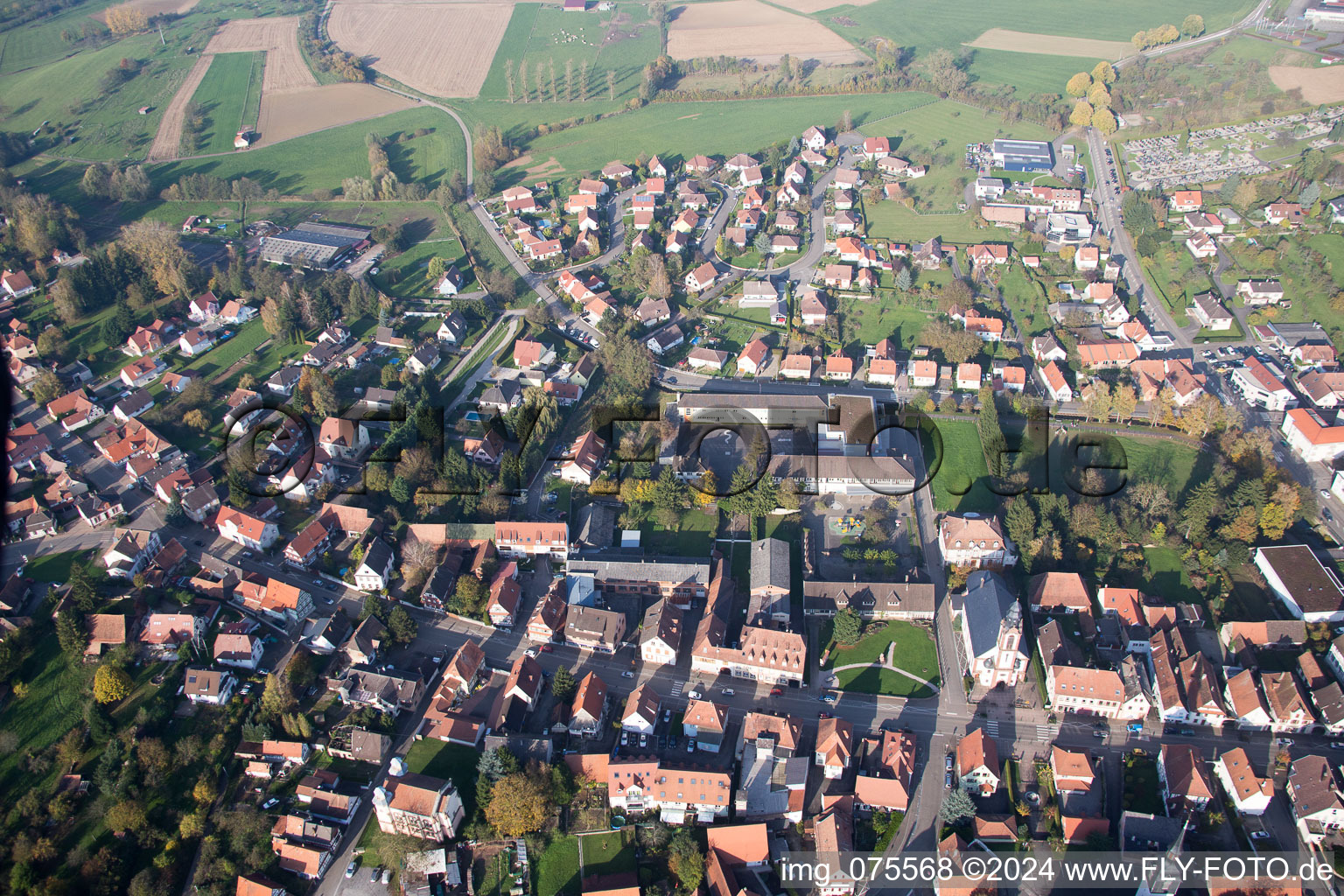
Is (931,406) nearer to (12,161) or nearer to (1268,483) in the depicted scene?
(1268,483)

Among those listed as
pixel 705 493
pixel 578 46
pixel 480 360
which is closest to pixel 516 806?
pixel 705 493

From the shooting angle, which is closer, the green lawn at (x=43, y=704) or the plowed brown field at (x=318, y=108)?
the green lawn at (x=43, y=704)

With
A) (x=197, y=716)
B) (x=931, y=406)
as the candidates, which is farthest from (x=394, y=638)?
(x=931, y=406)

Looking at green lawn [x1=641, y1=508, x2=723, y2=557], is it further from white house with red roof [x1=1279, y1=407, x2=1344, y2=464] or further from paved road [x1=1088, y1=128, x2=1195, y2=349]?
paved road [x1=1088, y1=128, x2=1195, y2=349]

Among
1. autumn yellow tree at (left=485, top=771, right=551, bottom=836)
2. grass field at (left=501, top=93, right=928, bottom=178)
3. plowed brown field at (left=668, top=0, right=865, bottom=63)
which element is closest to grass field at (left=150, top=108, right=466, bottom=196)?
grass field at (left=501, top=93, right=928, bottom=178)

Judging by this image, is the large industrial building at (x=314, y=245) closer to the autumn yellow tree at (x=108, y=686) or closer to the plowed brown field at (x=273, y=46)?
the plowed brown field at (x=273, y=46)

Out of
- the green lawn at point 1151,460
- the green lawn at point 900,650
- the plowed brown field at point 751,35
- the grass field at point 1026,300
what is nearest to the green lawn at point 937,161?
the grass field at point 1026,300
